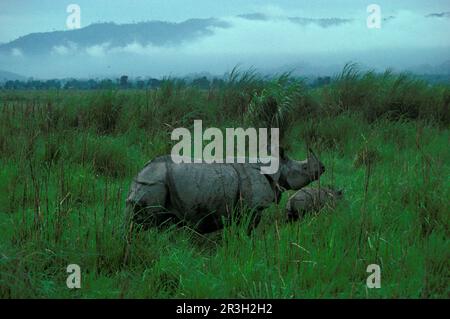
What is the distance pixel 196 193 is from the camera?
12.4ft

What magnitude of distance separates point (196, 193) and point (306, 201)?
0.90 meters

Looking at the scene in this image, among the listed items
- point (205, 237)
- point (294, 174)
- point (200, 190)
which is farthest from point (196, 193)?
point (294, 174)

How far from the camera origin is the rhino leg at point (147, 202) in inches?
145

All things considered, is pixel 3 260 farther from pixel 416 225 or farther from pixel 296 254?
pixel 416 225

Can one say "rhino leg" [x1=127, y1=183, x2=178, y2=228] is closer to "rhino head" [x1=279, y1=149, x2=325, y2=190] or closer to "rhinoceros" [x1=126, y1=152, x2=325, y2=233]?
"rhinoceros" [x1=126, y1=152, x2=325, y2=233]

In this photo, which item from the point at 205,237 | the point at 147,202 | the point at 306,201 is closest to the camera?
the point at 147,202

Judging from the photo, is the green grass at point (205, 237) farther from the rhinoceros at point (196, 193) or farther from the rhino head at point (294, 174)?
the rhino head at point (294, 174)

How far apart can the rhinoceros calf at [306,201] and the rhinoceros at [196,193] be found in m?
0.23

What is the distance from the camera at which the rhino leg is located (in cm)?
370

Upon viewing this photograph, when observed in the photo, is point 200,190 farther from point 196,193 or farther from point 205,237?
point 205,237

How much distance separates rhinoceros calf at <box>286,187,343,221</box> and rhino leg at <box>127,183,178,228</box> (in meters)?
1.00

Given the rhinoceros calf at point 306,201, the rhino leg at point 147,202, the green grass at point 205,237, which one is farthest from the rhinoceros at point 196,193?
the rhinoceros calf at point 306,201

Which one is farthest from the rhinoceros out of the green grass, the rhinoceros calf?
the rhinoceros calf
